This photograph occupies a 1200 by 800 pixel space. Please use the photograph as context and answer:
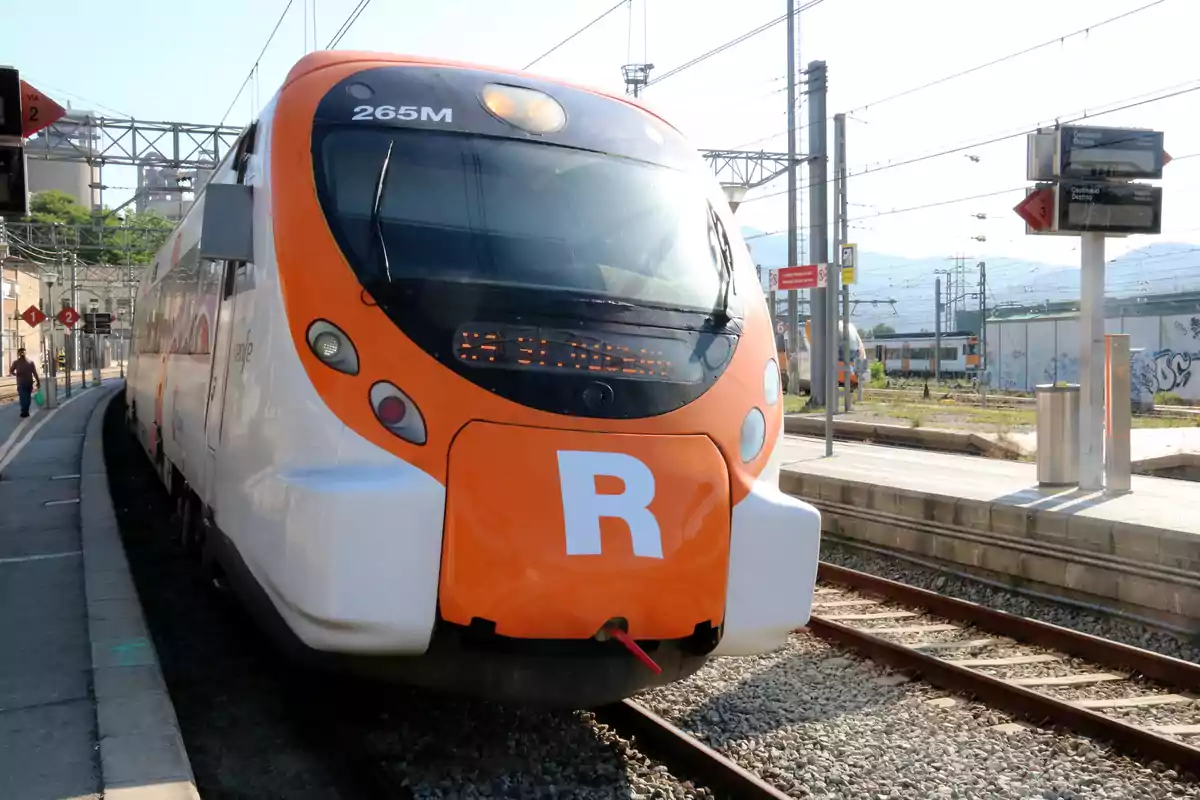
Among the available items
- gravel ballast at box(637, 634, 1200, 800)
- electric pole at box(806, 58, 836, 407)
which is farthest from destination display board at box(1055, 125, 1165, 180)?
electric pole at box(806, 58, 836, 407)

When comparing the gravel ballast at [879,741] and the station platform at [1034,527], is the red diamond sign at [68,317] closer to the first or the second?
the station platform at [1034,527]

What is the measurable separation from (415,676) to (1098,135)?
861 cm

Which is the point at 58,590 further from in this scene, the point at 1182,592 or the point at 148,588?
the point at 1182,592

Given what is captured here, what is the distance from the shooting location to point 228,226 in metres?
4.60

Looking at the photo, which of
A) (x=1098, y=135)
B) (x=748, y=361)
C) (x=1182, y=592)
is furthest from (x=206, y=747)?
(x=1098, y=135)

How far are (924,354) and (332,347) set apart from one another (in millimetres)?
55368

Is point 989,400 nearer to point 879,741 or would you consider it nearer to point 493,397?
point 879,741

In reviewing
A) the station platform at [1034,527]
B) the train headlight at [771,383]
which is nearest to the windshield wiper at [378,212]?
the train headlight at [771,383]

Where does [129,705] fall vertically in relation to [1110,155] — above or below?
below

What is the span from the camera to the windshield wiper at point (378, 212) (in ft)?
13.4

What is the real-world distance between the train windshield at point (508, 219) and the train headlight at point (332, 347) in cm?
23

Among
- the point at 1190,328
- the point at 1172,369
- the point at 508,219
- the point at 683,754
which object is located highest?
the point at 1190,328

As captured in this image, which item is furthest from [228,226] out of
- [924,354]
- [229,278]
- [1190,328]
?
[924,354]

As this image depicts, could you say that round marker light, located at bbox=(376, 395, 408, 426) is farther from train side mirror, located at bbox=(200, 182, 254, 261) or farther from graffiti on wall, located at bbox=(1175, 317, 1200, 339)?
graffiti on wall, located at bbox=(1175, 317, 1200, 339)
